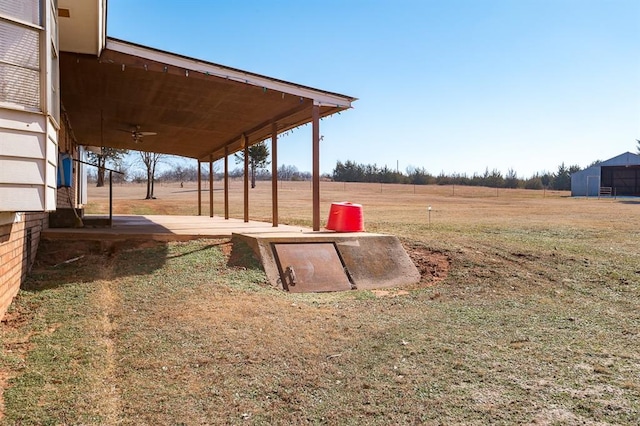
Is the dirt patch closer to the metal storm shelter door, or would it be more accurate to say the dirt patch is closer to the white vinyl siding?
the metal storm shelter door

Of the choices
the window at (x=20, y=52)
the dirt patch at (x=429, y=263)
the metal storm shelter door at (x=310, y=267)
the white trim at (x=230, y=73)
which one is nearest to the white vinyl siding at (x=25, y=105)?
the window at (x=20, y=52)

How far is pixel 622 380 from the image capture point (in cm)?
337

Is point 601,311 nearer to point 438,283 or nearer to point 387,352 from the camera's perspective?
point 438,283

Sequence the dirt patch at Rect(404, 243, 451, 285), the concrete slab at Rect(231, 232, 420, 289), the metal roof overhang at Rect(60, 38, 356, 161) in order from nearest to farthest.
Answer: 1. the metal roof overhang at Rect(60, 38, 356, 161)
2. the concrete slab at Rect(231, 232, 420, 289)
3. the dirt patch at Rect(404, 243, 451, 285)

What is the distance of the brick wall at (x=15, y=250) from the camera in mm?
4352

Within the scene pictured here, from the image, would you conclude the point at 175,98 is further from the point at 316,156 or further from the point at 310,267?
the point at 310,267

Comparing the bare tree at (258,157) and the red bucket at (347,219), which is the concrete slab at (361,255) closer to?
the red bucket at (347,219)

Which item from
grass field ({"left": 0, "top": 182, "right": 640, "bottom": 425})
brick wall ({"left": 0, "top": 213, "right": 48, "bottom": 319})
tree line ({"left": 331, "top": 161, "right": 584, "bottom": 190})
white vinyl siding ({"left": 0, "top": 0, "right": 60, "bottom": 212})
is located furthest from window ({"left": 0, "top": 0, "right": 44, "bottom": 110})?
tree line ({"left": 331, "top": 161, "right": 584, "bottom": 190})

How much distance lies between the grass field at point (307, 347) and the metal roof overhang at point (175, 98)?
254cm

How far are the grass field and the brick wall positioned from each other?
0.56ft

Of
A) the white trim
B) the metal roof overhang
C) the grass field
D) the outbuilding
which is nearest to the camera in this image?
the grass field

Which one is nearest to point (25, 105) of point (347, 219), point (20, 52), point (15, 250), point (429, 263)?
point (20, 52)

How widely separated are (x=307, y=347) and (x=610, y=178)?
140 ft

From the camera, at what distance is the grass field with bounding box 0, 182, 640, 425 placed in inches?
116
